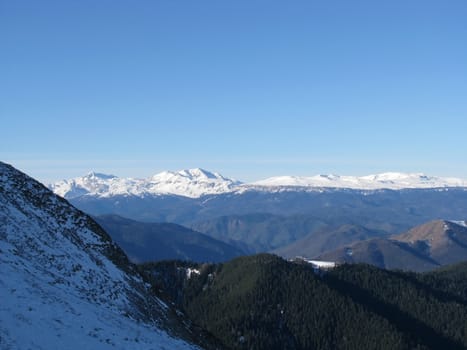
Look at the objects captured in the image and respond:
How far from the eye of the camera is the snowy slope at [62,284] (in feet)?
124

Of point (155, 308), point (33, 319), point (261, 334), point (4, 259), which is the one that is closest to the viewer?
point (33, 319)

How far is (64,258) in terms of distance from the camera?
58594 millimetres

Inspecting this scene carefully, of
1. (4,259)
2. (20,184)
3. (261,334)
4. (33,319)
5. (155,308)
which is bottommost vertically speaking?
(261,334)

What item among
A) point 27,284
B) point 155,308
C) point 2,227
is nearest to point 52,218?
point 2,227

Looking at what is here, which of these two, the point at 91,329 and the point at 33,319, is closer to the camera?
the point at 33,319

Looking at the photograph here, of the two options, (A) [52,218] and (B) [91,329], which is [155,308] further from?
(B) [91,329]

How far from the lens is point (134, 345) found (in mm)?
43250

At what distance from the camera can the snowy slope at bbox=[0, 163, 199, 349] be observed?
124 ft

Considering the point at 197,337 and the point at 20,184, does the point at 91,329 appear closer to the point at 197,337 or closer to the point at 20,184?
the point at 197,337

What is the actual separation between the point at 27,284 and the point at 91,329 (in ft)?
24.0

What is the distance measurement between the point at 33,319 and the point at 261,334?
6278 inches

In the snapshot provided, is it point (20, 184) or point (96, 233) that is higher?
point (20, 184)

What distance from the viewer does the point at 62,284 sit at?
51.4 m

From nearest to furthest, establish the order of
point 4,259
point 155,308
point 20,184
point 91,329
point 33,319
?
point 33,319, point 91,329, point 4,259, point 155,308, point 20,184
